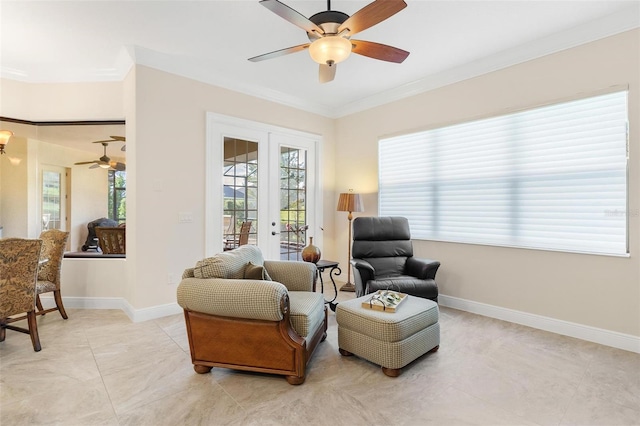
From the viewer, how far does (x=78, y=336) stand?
2965mm

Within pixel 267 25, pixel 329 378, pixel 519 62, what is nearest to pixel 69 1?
pixel 267 25

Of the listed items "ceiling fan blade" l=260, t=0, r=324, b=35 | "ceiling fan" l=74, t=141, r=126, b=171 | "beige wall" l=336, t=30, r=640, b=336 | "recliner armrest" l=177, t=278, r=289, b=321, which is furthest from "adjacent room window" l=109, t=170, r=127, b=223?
"beige wall" l=336, t=30, r=640, b=336

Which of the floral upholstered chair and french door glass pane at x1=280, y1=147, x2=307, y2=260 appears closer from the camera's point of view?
the floral upholstered chair

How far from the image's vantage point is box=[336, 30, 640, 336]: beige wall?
2.73 meters

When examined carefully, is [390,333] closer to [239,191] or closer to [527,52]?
[239,191]

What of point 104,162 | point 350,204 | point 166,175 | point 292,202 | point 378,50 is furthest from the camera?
point 292,202

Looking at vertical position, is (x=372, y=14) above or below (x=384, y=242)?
above

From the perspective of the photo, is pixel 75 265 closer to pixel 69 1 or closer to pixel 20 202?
pixel 20 202

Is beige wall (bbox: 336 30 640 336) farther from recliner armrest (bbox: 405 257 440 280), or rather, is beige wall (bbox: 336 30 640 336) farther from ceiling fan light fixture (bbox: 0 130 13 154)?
ceiling fan light fixture (bbox: 0 130 13 154)

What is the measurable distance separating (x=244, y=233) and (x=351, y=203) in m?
1.50

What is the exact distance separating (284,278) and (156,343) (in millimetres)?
1226

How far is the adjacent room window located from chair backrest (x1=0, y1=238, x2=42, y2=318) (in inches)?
44.8

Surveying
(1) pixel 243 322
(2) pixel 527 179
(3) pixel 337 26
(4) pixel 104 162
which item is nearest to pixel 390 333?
(1) pixel 243 322

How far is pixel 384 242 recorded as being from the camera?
3.94 m
